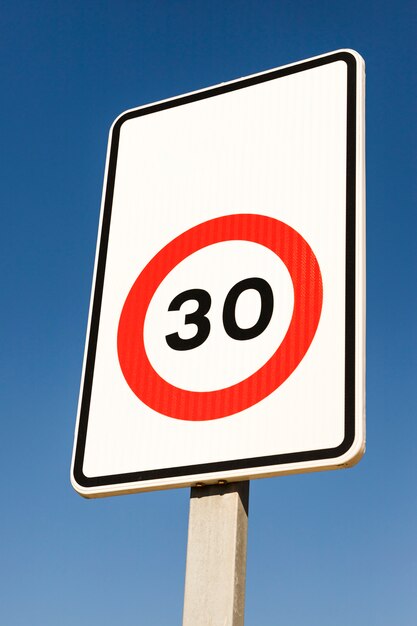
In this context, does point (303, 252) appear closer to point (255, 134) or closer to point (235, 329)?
point (235, 329)

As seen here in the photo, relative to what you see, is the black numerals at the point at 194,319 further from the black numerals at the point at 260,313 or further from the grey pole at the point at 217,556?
the grey pole at the point at 217,556

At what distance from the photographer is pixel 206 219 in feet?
5.27

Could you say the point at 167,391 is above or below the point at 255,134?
below

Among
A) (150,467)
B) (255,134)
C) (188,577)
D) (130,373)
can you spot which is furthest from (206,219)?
(188,577)

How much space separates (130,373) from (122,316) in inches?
4.9

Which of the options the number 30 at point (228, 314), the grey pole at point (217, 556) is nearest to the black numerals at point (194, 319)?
the number 30 at point (228, 314)

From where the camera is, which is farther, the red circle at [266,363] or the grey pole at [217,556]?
the red circle at [266,363]

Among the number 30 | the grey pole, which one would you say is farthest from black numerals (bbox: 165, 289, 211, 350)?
the grey pole

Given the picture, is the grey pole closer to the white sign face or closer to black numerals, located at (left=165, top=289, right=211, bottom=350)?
the white sign face

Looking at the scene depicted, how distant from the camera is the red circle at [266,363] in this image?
4.57 feet

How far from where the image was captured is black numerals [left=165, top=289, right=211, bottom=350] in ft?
4.88

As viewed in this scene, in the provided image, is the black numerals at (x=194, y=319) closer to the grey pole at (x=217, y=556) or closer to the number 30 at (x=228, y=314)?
the number 30 at (x=228, y=314)

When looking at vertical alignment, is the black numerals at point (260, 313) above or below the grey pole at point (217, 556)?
above

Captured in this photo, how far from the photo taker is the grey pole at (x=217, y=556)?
50.4 inches
